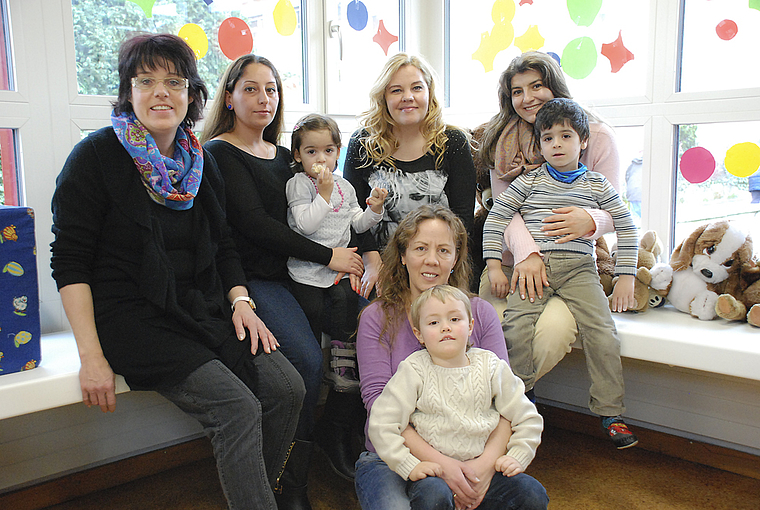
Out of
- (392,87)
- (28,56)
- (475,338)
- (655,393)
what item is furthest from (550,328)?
(28,56)

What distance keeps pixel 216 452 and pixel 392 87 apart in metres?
1.26

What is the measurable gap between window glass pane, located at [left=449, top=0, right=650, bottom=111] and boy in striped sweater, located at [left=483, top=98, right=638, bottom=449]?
603 millimetres

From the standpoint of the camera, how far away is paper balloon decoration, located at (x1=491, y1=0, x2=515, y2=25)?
101 inches

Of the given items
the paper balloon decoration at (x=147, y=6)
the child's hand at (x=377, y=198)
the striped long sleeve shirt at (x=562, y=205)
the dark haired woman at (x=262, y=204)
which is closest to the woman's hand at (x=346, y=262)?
the dark haired woman at (x=262, y=204)

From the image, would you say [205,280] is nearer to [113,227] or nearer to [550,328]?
[113,227]

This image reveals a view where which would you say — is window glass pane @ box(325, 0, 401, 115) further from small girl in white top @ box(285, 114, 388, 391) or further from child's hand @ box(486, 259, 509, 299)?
child's hand @ box(486, 259, 509, 299)

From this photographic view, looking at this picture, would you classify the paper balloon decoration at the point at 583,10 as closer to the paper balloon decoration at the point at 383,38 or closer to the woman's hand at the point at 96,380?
the paper balloon decoration at the point at 383,38

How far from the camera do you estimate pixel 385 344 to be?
1.50 metres

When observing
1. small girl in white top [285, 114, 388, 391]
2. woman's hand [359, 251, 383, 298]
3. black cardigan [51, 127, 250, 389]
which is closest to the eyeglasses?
black cardigan [51, 127, 250, 389]

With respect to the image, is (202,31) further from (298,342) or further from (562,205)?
(562,205)

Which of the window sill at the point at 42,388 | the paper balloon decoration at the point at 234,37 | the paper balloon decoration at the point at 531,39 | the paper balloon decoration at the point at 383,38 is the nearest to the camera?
the window sill at the point at 42,388

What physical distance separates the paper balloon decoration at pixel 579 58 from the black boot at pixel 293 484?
5.83 feet

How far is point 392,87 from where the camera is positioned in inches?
79.3

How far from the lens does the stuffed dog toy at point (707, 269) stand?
72.1 inches
